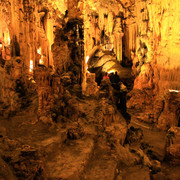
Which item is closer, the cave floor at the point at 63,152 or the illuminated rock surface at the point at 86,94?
the cave floor at the point at 63,152

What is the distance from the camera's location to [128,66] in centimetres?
1781

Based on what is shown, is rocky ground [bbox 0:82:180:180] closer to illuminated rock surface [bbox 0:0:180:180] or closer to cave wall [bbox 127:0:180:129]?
illuminated rock surface [bbox 0:0:180:180]

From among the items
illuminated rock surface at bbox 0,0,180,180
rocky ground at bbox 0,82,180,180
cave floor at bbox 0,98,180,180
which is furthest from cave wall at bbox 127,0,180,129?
cave floor at bbox 0,98,180,180

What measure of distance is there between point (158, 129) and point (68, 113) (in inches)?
252

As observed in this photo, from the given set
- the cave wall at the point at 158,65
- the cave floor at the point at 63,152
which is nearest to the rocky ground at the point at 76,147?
the cave floor at the point at 63,152

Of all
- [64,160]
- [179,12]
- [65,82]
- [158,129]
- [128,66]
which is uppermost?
[179,12]

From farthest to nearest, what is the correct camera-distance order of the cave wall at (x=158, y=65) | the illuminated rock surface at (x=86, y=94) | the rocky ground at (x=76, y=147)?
the cave wall at (x=158, y=65) < the illuminated rock surface at (x=86, y=94) < the rocky ground at (x=76, y=147)

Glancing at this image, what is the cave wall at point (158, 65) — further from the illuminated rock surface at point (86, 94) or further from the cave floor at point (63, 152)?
the cave floor at point (63, 152)

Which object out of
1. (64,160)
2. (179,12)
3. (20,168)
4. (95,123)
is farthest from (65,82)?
(179,12)

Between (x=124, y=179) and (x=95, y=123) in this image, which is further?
(x=95, y=123)

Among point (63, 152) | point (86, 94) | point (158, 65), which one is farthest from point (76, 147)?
point (158, 65)

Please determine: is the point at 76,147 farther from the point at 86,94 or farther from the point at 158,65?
the point at 158,65

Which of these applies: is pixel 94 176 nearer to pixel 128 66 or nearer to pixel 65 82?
pixel 65 82

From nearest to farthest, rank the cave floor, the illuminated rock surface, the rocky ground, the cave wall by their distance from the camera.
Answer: the cave floor < the rocky ground < the illuminated rock surface < the cave wall
